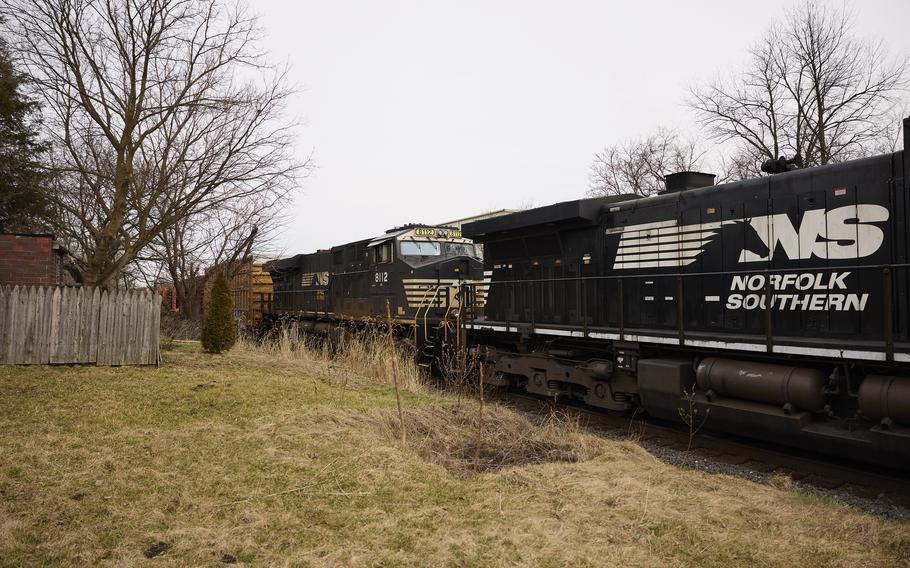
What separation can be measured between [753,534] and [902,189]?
4.37 meters

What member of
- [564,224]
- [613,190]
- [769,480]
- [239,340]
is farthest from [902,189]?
[613,190]

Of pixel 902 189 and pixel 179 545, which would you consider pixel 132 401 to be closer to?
pixel 179 545

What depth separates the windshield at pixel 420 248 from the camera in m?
15.6

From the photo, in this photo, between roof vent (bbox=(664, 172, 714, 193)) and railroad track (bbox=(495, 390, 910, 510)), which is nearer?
railroad track (bbox=(495, 390, 910, 510))

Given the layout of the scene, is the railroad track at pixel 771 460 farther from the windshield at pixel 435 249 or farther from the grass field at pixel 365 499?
the windshield at pixel 435 249

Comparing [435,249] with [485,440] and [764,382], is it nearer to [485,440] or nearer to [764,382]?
[485,440]

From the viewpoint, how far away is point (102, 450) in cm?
582

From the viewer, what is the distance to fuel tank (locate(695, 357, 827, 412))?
657 centimetres

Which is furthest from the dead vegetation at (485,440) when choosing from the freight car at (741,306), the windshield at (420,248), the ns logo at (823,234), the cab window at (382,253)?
the cab window at (382,253)

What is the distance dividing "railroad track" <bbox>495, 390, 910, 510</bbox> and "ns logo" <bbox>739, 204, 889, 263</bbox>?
242 centimetres

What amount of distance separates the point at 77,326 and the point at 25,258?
3.58 metres

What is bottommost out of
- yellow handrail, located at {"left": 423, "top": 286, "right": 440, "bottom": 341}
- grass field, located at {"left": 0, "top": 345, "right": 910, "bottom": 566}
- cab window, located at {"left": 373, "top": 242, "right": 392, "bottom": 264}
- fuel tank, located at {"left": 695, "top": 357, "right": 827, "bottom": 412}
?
grass field, located at {"left": 0, "top": 345, "right": 910, "bottom": 566}

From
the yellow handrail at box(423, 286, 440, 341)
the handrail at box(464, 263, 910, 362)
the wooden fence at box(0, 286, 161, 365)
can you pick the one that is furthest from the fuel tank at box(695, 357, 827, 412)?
the wooden fence at box(0, 286, 161, 365)

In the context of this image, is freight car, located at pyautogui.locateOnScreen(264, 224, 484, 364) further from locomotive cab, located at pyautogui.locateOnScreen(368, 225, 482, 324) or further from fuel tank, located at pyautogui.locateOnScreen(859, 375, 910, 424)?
fuel tank, located at pyautogui.locateOnScreen(859, 375, 910, 424)
